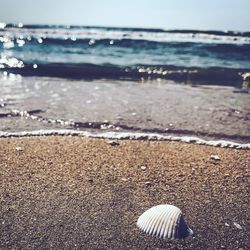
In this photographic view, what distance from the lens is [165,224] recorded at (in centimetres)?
275

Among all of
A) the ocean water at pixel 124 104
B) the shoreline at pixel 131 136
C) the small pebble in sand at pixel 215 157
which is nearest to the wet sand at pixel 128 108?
the ocean water at pixel 124 104

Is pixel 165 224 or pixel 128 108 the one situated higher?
pixel 165 224

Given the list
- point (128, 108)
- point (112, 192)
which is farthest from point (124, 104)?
point (112, 192)

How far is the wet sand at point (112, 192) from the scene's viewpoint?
2705 millimetres

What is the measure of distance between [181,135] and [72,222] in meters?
3.24

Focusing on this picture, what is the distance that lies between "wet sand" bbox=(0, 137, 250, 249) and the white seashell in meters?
0.05

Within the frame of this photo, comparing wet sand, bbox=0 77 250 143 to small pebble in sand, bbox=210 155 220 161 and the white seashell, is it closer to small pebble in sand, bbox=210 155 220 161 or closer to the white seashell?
small pebble in sand, bbox=210 155 220 161

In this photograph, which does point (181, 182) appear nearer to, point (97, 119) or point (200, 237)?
point (200, 237)

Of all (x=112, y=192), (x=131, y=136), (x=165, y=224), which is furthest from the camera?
(x=131, y=136)

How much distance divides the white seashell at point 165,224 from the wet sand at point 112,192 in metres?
0.05

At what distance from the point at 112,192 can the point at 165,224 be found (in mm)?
798

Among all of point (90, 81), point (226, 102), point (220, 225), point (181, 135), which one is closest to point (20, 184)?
point (220, 225)

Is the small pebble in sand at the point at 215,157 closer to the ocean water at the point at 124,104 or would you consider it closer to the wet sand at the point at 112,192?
the wet sand at the point at 112,192

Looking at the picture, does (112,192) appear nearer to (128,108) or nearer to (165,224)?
(165,224)
